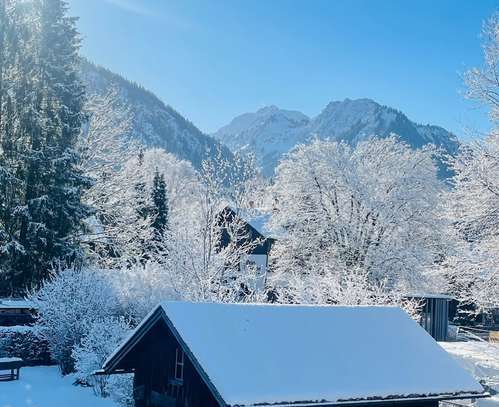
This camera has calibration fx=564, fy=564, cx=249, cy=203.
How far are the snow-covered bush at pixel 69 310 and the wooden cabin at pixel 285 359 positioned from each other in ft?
29.7

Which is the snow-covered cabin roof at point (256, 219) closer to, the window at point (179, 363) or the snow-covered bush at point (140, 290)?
the snow-covered bush at point (140, 290)

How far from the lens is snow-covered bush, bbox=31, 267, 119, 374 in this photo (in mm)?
21922

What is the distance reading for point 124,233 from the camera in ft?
102

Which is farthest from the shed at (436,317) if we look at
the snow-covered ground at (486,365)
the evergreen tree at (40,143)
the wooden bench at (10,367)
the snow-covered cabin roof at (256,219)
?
the wooden bench at (10,367)

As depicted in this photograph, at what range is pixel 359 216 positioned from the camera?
102 ft

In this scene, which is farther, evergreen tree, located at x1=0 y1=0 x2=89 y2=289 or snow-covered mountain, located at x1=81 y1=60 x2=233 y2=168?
snow-covered mountain, located at x1=81 y1=60 x2=233 y2=168

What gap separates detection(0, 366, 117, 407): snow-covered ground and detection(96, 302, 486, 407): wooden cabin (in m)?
5.87

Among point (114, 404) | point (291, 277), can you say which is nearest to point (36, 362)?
point (114, 404)

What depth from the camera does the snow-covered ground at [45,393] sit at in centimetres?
1805

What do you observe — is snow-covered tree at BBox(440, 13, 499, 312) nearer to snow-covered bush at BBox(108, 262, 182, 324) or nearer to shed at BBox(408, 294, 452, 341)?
snow-covered bush at BBox(108, 262, 182, 324)

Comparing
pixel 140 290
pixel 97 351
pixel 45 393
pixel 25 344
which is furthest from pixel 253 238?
pixel 45 393

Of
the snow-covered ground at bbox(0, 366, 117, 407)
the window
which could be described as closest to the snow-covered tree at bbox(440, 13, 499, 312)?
the window

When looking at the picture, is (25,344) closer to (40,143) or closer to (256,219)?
(40,143)

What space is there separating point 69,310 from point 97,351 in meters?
2.91
